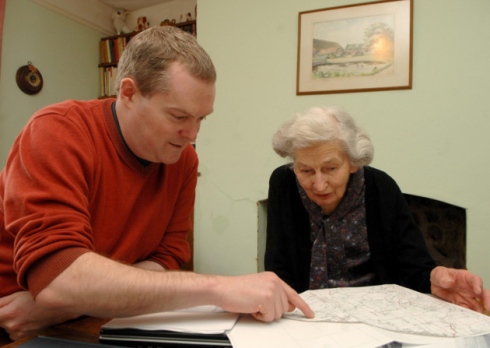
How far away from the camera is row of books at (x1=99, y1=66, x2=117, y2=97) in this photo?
12.4 ft

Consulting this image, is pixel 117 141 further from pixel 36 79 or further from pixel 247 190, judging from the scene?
pixel 36 79

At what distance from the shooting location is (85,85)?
146 inches

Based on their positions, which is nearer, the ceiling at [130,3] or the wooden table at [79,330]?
the wooden table at [79,330]

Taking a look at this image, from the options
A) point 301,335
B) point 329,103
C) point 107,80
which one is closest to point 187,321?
point 301,335

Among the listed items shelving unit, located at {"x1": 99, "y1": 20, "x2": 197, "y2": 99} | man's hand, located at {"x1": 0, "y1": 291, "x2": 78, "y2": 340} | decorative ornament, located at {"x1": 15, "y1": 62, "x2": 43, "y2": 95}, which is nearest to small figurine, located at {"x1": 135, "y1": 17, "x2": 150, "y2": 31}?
shelving unit, located at {"x1": 99, "y1": 20, "x2": 197, "y2": 99}

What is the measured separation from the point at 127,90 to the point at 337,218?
2.67 ft

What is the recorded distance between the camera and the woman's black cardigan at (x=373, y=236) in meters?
1.26

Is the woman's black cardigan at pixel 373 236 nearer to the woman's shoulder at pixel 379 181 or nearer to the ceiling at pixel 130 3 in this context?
the woman's shoulder at pixel 379 181

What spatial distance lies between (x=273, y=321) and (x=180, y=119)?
1.74 feet

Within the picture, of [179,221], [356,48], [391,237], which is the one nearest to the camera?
[179,221]

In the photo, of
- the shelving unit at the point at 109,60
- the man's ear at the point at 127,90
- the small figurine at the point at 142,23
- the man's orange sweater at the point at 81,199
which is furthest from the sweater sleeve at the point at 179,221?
the small figurine at the point at 142,23

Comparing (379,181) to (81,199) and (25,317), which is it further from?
(25,317)

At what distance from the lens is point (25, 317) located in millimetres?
752

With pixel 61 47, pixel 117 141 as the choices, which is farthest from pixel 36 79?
pixel 117 141
